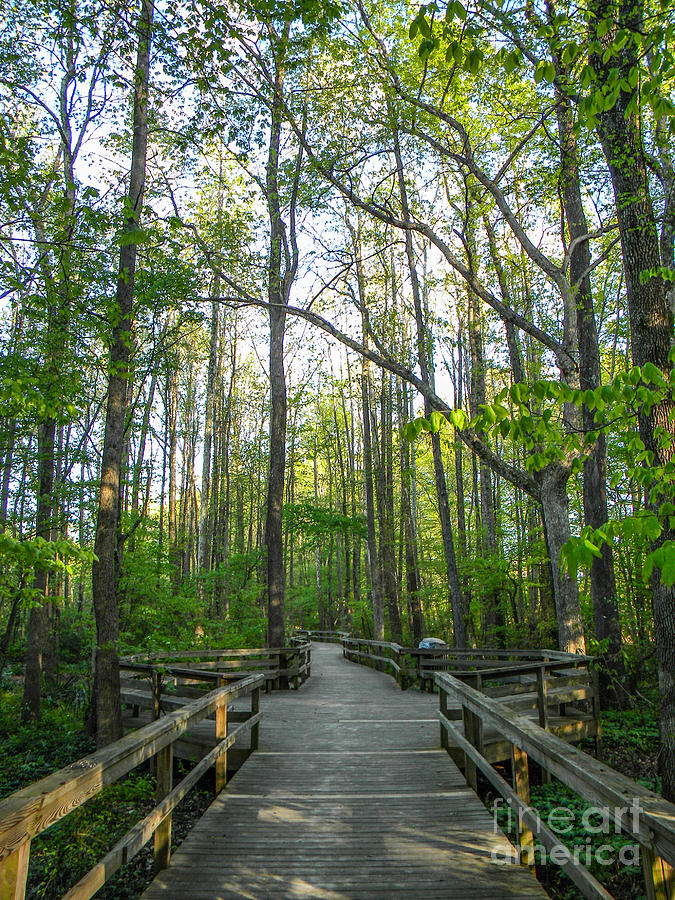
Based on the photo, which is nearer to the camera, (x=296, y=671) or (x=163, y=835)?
(x=163, y=835)

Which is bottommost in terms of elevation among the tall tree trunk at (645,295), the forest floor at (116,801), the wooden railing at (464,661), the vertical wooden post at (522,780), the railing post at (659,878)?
the forest floor at (116,801)

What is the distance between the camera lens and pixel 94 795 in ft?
7.97

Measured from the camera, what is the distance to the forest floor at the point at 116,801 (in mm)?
4805

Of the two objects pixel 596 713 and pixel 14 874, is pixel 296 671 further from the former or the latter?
pixel 14 874

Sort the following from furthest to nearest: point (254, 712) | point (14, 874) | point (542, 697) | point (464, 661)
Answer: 1. point (464, 661)
2. point (542, 697)
3. point (254, 712)
4. point (14, 874)

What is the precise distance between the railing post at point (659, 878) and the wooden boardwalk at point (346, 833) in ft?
4.63

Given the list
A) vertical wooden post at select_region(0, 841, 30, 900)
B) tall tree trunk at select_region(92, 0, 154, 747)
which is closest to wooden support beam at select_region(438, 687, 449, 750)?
tall tree trunk at select_region(92, 0, 154, 747)

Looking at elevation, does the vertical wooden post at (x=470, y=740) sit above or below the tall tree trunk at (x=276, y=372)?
below

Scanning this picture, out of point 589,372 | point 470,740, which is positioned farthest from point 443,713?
point 589,372

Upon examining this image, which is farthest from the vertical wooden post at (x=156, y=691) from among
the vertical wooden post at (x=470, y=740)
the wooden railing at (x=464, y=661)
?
the wooden railing at (x=464, y=661)

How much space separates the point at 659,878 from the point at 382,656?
1577 centimetres

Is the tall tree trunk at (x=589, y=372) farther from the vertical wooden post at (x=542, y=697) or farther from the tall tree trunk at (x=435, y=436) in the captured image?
the tall tree trunk at (x=435, y=436)

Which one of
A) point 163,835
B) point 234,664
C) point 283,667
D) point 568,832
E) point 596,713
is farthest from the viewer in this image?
point 283,667

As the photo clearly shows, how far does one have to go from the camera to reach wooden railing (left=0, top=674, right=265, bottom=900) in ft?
6.06
